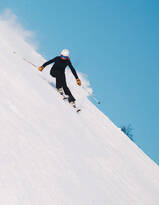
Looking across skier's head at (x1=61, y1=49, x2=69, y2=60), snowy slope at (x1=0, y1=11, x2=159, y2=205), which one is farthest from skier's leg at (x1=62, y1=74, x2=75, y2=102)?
snowy slope at (x1=0, y1=11, x2=159, y2=205)

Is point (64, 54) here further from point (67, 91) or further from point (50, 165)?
point (50, 165)

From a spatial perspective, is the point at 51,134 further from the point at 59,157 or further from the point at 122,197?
the point at 122,197

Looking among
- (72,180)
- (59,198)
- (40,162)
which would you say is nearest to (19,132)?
(40,162)

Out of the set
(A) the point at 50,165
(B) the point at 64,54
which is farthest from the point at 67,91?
(A) the point at 50,165

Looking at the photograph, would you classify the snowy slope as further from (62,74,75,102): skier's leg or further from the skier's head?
the skier's head

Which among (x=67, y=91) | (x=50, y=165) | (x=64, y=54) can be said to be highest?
(x=64, y=54)

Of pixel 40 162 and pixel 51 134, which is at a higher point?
pixel 51 134

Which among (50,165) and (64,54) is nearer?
(50,165)

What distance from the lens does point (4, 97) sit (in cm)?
469

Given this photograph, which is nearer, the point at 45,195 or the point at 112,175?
the point at 45,195

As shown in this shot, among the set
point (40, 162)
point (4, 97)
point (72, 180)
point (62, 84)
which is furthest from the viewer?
point (62, 84)

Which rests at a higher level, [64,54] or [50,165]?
[64,54]

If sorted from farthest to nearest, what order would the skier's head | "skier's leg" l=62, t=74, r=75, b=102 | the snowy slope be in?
the skier's head
"skier's leg" l=62, t=74, r=75, b=102
the snowy slope

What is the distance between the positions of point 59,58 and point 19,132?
5.53 m
